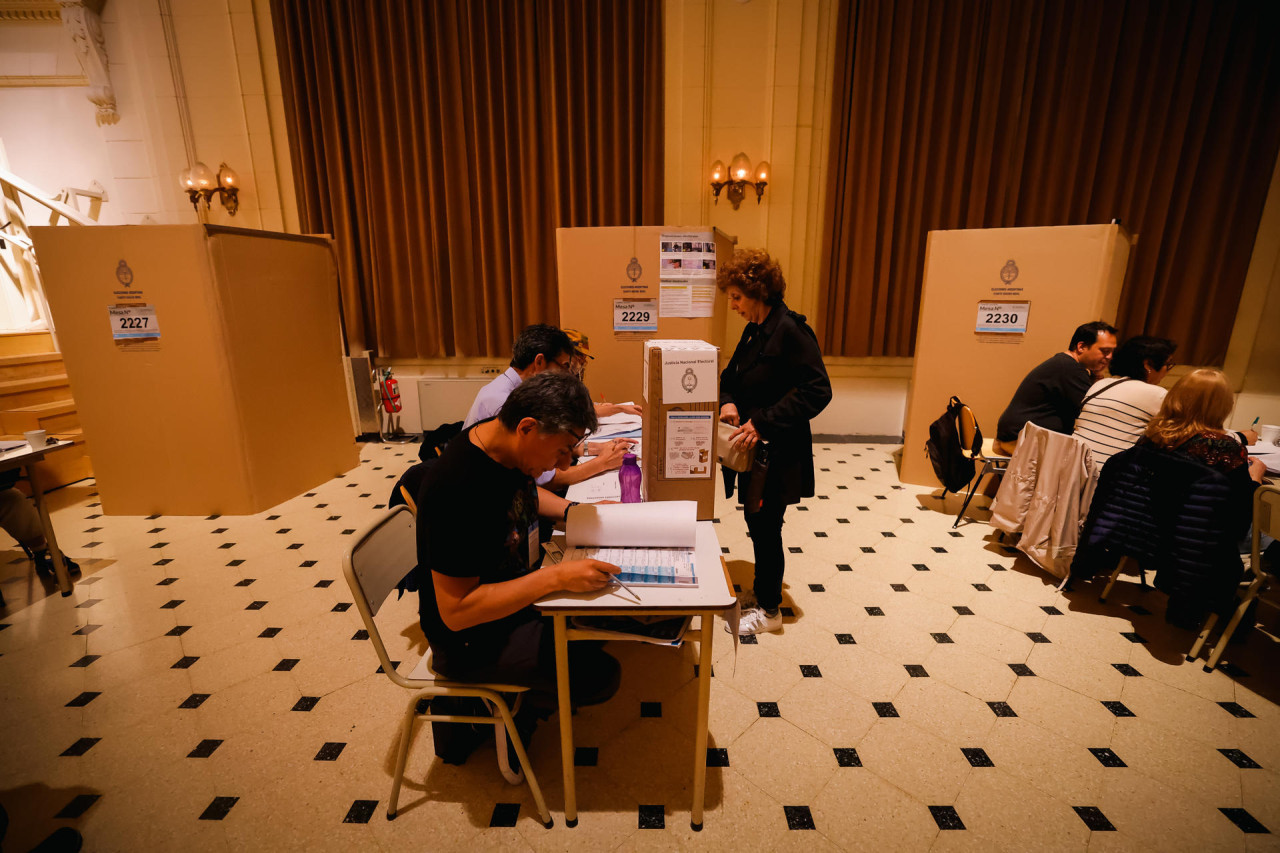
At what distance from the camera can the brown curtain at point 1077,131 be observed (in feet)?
14.0

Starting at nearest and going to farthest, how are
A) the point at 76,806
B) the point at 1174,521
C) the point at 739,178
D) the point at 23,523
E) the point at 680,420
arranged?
the point at 76,806, the point at 680,420, the point at 1174,521, the point at 23,523, the point at 739,178

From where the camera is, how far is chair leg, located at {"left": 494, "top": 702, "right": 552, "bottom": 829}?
58.0 inches

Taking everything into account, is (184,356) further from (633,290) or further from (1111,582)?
(1111,582)

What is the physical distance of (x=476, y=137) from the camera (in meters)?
4.84

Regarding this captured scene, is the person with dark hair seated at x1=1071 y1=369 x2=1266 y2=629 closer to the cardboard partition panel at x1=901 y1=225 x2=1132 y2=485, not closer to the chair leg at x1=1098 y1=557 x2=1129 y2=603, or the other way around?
the chair leg at x1=1098 y1=557 x2=1129 y2=603

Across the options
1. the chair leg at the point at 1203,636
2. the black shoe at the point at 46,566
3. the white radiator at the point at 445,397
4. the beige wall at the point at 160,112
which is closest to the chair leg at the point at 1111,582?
the chair leg at the point at 1203,636

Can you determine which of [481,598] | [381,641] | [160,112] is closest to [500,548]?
[481,598]

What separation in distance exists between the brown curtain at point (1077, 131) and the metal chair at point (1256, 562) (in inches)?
133

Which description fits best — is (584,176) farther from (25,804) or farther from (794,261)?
(25,804)

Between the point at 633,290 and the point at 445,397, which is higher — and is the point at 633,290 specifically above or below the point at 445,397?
above

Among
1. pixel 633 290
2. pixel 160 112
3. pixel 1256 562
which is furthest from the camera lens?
pixel 160 112

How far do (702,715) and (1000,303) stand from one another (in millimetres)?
3655

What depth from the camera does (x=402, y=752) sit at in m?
1.51

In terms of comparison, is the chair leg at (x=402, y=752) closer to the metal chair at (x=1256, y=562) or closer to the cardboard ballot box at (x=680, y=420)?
the cardboard ballot box at (x=680, y=420)
